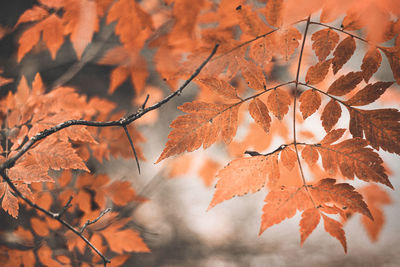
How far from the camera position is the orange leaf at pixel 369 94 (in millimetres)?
370

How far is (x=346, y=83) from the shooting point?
0.39 meters

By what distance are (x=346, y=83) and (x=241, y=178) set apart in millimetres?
240

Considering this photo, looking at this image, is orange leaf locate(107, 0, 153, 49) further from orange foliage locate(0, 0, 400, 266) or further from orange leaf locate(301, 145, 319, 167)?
orange leaf locate(301, 145, 319, 167)

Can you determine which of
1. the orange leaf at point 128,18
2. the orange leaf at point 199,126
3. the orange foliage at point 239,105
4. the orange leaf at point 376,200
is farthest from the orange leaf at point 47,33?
the orange leaf at point 376,200

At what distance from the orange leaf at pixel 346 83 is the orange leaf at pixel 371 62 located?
10 mm

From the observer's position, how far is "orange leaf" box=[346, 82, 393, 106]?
0.37m

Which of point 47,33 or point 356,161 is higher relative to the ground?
point 47,33

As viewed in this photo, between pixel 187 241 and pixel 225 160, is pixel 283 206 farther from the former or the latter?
pixel 187 241

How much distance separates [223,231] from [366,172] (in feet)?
3.98

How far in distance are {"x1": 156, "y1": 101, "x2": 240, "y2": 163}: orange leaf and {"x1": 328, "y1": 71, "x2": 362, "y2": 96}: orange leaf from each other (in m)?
0.17

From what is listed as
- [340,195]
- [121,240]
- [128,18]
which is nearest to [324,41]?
[340,195]

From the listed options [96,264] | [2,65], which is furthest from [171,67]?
[2,65]

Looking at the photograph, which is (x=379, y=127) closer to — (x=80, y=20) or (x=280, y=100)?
(x=280, y=100)

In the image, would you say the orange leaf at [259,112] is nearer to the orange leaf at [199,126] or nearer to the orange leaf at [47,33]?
the orange leaf at [199,126]
